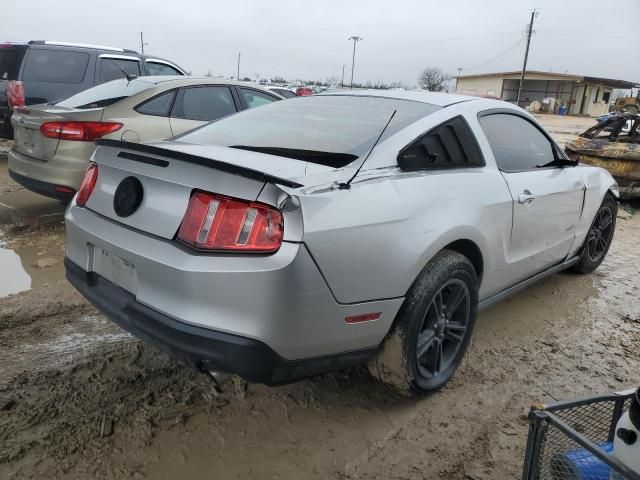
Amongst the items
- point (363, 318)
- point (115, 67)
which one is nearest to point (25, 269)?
point (363, 318)

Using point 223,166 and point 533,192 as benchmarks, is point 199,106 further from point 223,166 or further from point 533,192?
point 223,166

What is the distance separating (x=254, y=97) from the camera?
6.18 m

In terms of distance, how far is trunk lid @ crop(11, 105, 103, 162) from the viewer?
4723 mm

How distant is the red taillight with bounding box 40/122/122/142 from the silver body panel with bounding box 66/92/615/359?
2448 mm

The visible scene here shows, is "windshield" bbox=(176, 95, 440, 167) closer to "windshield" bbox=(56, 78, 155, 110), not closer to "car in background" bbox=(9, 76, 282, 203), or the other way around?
"car in background" bbox=(9, 76, 282, 203)

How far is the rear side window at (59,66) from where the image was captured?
25.4ft

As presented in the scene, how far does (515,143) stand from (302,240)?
6.95 feet

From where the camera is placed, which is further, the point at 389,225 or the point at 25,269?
the point at 25,269

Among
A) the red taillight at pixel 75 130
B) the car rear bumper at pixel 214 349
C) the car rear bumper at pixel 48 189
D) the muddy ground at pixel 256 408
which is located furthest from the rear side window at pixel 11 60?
the car rear bumper at pixel 214 349

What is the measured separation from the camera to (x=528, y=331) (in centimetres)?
351

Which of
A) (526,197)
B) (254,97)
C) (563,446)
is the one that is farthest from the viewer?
(254,97)

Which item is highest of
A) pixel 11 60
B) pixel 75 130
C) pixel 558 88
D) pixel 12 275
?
pixel 558 88

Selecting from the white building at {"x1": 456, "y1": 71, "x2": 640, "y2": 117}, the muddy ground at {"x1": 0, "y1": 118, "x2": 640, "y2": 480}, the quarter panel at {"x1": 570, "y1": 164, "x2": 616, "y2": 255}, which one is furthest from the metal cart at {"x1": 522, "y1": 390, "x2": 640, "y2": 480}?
the white building at {"x1": 456, "y1": 71, "x2": 640, "y2": 117}

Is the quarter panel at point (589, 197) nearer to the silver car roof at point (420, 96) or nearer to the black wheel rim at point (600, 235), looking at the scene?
the black wheel rim at point (600, 235)
